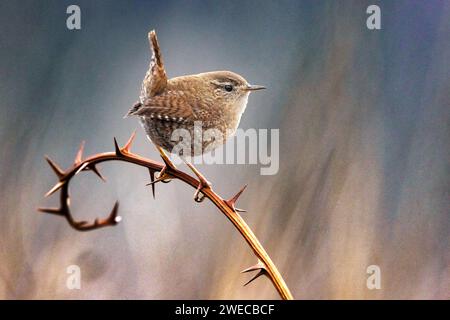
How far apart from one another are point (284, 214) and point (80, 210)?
91 centimetres

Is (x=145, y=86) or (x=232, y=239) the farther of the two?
(x=232, y=239)

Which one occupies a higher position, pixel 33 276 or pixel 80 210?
pixel 80 210

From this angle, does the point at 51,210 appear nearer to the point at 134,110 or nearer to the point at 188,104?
the point at 134,110

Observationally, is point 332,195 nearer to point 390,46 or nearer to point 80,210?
point 390,46

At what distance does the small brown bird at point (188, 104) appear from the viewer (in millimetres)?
1650

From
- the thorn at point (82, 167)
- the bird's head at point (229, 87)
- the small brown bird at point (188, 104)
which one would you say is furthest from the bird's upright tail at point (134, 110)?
the thorn at point (82, 167)

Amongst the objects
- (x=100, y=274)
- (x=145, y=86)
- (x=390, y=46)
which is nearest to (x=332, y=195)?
(x=390, y=46)

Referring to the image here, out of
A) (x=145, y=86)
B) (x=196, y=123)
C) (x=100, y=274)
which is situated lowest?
(x=100, y=274)

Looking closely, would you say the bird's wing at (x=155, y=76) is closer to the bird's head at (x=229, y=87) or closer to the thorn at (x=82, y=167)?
the bird's head at (x=229, y=87)

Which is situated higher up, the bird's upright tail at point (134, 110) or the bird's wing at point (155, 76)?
the bird's wing at point (155, 76)

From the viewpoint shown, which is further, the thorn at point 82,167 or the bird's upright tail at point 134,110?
the bird's upright tail at point 134,110

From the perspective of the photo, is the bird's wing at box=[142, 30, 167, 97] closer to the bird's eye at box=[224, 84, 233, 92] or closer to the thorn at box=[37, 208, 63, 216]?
the bird's eye at box=[224, 84, 233, 92]

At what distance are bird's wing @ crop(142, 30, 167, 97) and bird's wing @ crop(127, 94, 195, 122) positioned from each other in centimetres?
3

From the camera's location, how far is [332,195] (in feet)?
8.95
